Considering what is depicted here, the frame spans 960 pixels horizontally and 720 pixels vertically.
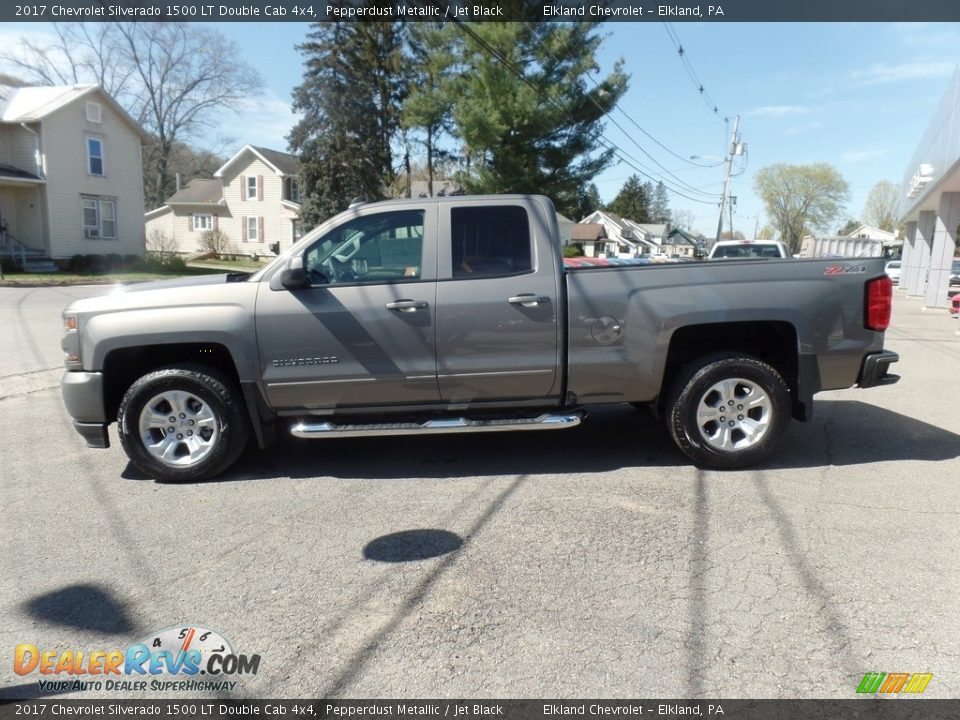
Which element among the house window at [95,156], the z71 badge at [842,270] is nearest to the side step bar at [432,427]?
the z71 badge at [842,270]

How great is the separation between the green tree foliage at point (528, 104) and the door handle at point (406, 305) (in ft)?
69.5

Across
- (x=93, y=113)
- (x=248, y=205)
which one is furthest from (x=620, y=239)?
(x=93, y=113)

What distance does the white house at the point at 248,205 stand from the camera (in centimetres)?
4509

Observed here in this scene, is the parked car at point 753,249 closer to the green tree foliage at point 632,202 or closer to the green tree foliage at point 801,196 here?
the green tree foliage at point 801,196

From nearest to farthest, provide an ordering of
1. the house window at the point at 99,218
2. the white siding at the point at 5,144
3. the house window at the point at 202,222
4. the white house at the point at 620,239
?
the white siding at the point at 5,144, the house window at the point at 99,218, the house window at the point at 202,222, the white house at the point at 620,239

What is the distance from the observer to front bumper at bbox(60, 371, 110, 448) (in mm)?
5012

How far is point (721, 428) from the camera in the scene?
5.23 metres

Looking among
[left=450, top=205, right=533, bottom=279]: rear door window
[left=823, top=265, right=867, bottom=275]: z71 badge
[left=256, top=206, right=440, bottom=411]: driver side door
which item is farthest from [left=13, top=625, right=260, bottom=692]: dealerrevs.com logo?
[left=823, top=265, right=867, bottom=275]: z71 badge

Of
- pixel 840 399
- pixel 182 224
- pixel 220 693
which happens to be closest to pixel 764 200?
pixel 182 224

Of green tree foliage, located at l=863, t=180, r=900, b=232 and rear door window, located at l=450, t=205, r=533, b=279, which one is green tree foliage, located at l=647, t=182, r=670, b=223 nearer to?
green tree foliage, located at l=863, t=180, r=900, b=232

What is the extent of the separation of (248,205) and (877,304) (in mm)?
45641

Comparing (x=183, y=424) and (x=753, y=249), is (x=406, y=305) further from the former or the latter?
(x=753, y=249)

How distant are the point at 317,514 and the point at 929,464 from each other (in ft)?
15.2

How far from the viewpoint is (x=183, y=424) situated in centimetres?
509
